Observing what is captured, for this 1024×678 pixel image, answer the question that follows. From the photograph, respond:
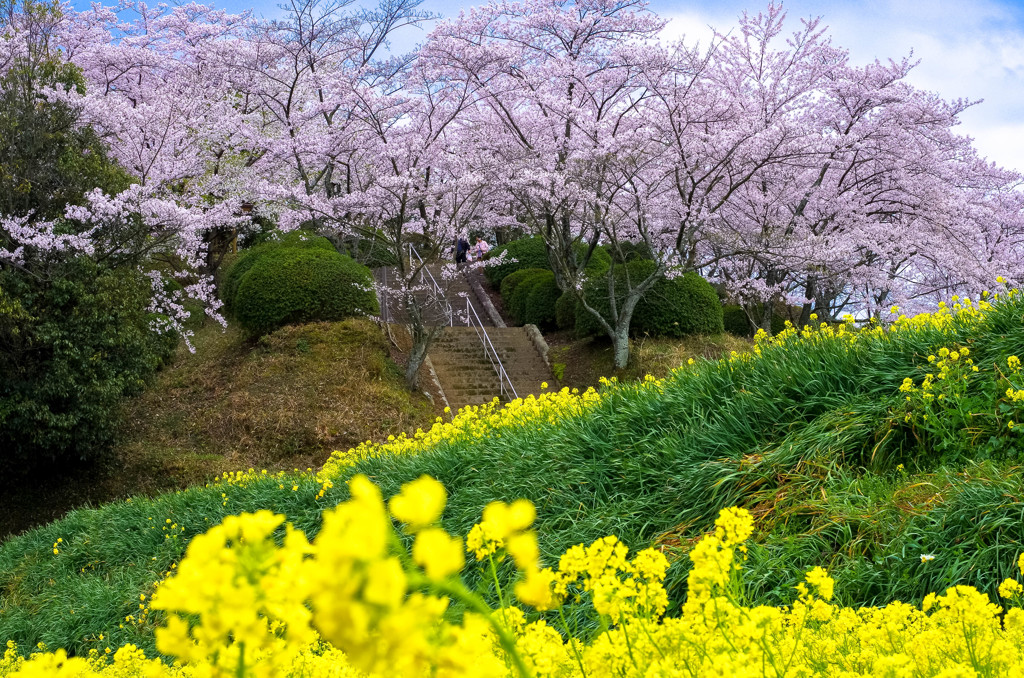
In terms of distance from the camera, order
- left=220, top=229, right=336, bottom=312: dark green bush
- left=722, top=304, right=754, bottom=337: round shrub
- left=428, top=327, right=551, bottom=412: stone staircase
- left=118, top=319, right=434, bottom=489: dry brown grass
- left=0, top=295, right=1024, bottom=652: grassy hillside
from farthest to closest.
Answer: left=722, top=304, right=754, bottom=337: round shrub
left=220, top=229, right=336, bottom=312: dark green bush
left=428, top=327, right=551, bottom=412: stone staircase
left=118, top=319, right=434, bottom=489: dry brown grass
left=0, top=295, right=1024, bottom=652: grassy hillside

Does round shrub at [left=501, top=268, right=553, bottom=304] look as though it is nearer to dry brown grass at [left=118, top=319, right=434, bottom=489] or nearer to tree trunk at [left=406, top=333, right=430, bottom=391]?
dry brown grass at [left=118, top=319, right=434, bottom=489]

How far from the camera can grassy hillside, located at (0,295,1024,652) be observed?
3848 mm

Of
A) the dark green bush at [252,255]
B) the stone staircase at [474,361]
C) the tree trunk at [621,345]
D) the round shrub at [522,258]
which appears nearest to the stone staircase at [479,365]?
the stone staircase at [474,361]

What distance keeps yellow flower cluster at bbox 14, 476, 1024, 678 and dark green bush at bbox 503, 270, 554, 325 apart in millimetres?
18734

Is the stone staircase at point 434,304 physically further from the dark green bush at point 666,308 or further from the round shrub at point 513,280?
the dark green bush at point 666,308

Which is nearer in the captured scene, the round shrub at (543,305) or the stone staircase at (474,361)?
the stone staircase at (474,361)

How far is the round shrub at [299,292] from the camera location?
16.6 metres

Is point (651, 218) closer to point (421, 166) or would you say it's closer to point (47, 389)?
point (421, 166)

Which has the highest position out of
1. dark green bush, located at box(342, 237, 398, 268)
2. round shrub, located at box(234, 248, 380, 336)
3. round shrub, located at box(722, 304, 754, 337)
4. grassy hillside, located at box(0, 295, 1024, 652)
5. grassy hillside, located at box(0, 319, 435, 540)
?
dark green bush, located at box(342, 237, 398, 268)

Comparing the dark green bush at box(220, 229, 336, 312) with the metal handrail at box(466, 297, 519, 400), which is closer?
the metal handrail at box(466, 297, 519, 400)

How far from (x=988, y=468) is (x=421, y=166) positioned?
43.0 ft

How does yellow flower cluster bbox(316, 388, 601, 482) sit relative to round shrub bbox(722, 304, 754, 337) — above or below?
below

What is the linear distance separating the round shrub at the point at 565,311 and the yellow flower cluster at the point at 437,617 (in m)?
16.6

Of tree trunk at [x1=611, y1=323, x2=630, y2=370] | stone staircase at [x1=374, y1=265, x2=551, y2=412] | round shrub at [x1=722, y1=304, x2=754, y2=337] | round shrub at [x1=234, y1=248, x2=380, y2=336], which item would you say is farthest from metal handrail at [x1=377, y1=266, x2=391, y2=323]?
round shrub at [x1=722, y1=304, x2=754, y2=337]
